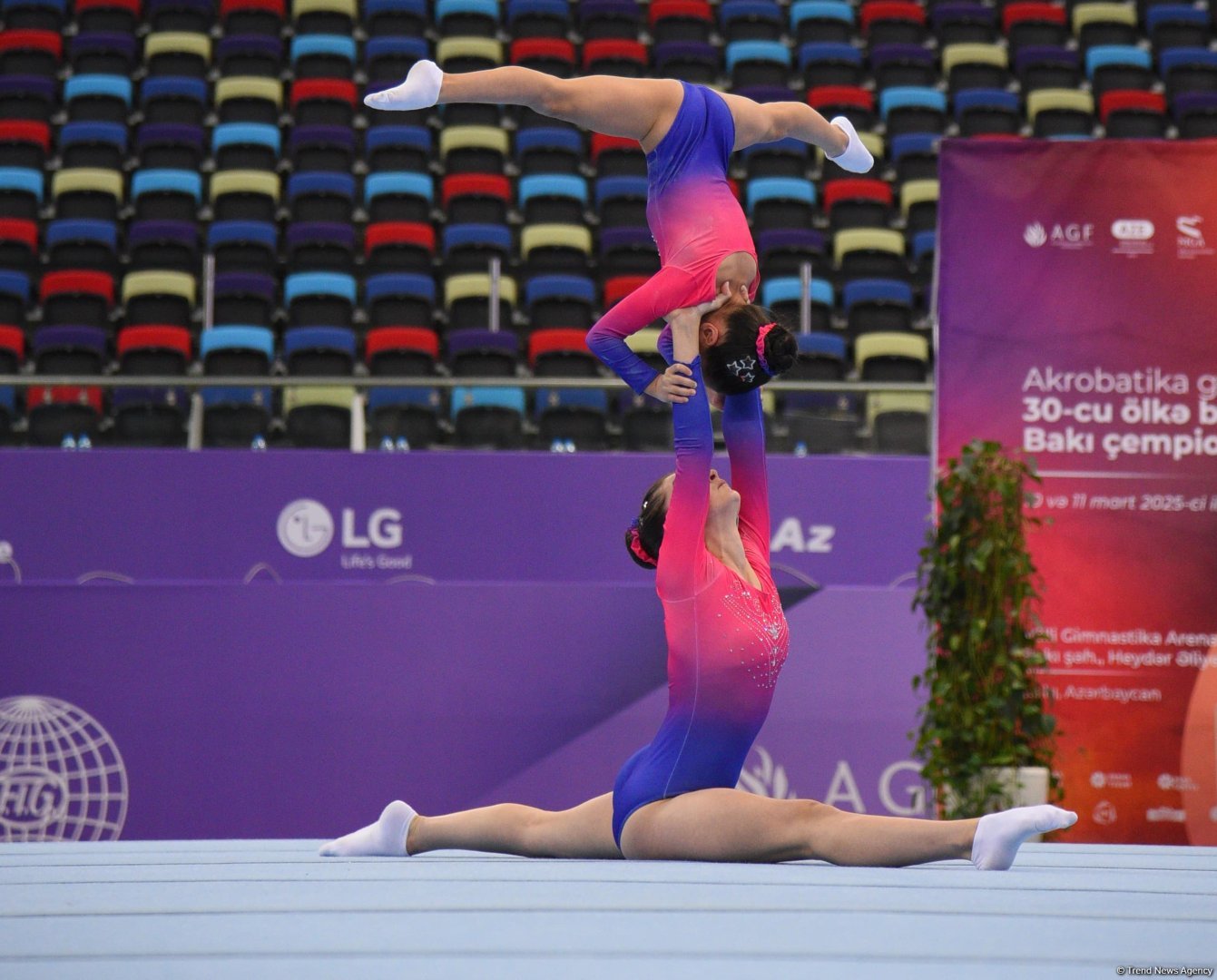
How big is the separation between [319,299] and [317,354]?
0.71 m

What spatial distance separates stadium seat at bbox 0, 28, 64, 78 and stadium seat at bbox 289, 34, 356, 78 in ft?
6.31

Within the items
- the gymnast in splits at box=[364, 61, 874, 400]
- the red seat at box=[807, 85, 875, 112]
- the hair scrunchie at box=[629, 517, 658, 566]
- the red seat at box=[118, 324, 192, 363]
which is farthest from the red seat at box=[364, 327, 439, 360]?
the hair scrunchie at box=[629, 517, 658, 566]

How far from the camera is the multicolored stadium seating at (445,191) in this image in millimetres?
7152

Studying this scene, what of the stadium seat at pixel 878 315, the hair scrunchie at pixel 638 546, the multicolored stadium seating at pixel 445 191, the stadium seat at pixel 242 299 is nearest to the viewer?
the hair scrunchie at pixel 638 546

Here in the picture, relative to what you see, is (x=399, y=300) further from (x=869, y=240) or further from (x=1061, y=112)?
(x=1061, y=112)

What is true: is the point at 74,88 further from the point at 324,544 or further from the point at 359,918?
the point at 359,918

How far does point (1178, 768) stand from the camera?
15.6 feet

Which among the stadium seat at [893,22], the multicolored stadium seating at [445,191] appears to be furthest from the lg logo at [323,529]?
the stadium seat at [893,22]

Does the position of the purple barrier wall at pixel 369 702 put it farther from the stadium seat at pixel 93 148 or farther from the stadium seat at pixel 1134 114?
the stadium seat at pixel 1134 114

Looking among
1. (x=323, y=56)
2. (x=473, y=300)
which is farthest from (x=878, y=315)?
(x=323, y=56)

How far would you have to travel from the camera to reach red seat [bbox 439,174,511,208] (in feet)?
33.0

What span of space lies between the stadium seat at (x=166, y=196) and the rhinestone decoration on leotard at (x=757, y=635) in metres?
8.01

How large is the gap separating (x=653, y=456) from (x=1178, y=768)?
2748 millimetres

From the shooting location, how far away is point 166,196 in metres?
9.95
